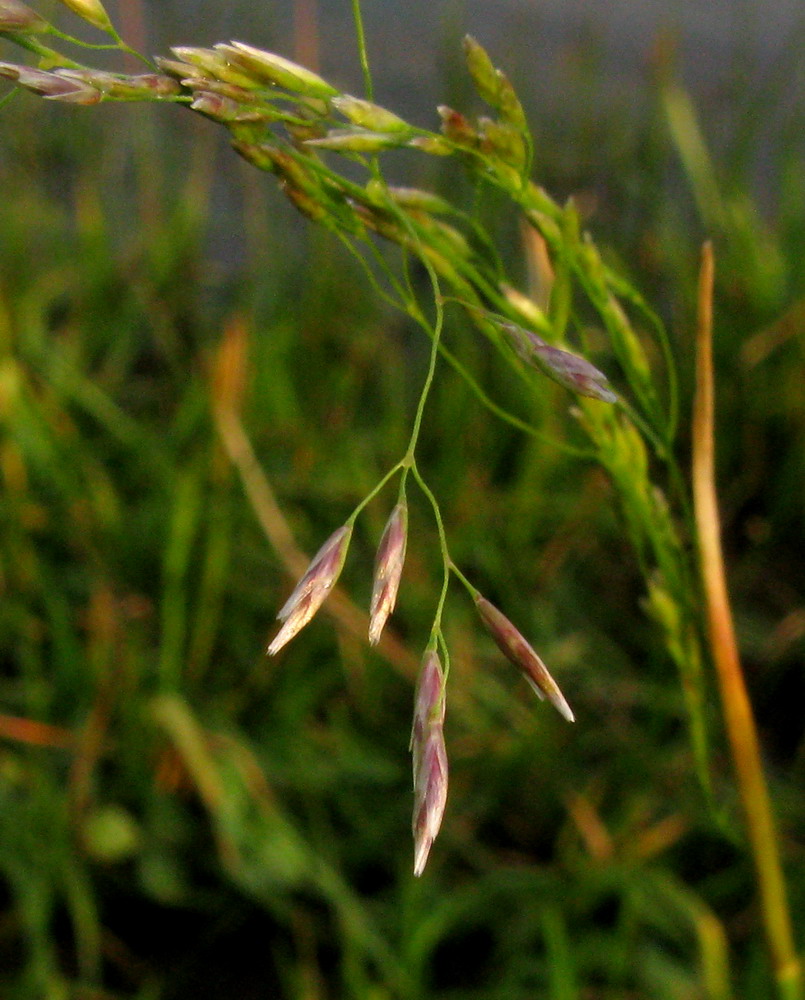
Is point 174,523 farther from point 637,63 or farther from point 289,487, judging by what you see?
point 637,63

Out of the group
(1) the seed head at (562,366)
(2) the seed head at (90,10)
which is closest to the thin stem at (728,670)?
(1) the seed head at (562,366)

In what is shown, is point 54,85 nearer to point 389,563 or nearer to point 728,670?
point 389,563

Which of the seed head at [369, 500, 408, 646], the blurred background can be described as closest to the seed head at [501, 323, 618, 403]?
the seed head at [369, 500, 408, 646]

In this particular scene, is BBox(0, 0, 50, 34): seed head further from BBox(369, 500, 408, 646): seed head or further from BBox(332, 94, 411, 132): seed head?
BBox(369, 500, 408, 646): seed head

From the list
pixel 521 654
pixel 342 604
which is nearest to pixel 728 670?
pixel 521 654

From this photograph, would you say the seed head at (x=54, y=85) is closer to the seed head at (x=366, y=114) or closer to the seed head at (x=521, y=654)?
the seed head at (x=366, y=114)
